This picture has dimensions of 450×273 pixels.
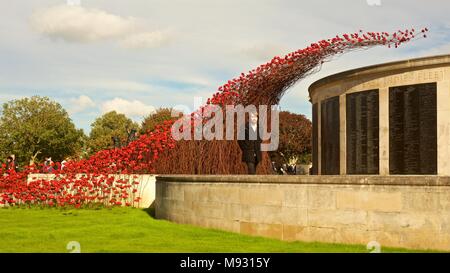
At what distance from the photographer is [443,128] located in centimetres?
1420

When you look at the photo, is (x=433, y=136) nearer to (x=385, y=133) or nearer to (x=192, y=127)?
(x=385, y=133)

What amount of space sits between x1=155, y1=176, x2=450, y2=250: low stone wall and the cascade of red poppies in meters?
6.38

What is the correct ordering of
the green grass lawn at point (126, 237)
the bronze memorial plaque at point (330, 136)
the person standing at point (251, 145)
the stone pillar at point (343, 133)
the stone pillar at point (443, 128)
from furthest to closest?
the bronze memorial plaque at point (330, 136) < the person standing at point (251, 145) < the stone pillar at point (343, 133) < the stone pillar at point (443, 128) < the green grass lawn at point (126, 237)

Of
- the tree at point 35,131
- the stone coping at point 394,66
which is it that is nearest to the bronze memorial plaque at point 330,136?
the stone coping at point 394,66

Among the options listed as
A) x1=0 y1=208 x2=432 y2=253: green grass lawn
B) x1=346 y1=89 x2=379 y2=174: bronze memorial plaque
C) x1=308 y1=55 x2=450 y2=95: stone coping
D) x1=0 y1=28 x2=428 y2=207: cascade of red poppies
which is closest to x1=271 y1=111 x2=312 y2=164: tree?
x1=0 y1=28 x2=428 y2=207: cascade of red poppies

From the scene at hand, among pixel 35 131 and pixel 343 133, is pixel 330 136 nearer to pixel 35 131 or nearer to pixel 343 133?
pixel 343 133

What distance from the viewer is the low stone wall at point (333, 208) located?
9508 millimetres

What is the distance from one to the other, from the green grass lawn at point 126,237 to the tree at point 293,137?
4528 centimetres

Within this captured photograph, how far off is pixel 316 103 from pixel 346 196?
9.18 m

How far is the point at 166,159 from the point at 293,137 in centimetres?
4239

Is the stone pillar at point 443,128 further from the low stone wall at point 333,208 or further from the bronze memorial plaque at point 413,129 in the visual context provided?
the low stone wall at point 333,208
